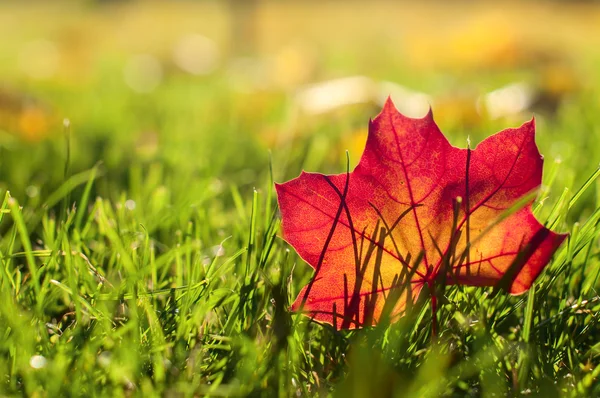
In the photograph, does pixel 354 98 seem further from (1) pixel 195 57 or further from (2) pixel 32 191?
(1) pixel 195 57

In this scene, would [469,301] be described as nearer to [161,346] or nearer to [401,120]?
[401,120]

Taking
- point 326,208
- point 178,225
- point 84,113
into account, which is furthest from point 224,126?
point 326,208

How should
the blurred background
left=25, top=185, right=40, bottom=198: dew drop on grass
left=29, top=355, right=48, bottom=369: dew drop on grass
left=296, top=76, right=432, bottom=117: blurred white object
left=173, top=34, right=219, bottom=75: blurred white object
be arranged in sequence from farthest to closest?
left=173, top=34, right=219, bottom=75: blurred white object < left=296, top=76, right=432, bottom=117: blurred white object < the blurred background < left=25, top=185, right=40, bottom=198: dew drop on grass < left=29, top=355, right=48, bottom=369: dew drop on grass

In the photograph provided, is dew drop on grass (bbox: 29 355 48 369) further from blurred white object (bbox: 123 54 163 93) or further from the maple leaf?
blurred white object (bbox: 123 54 163 93)

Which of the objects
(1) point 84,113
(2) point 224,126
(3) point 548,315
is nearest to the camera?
(3) point 548,315

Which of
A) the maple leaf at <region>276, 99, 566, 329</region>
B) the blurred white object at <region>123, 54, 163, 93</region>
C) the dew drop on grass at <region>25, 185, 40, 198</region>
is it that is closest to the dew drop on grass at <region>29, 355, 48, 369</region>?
the maple leaf at <region>276, 99, 566, 329</region>

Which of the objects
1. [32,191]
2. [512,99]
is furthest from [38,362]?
[512,99]
